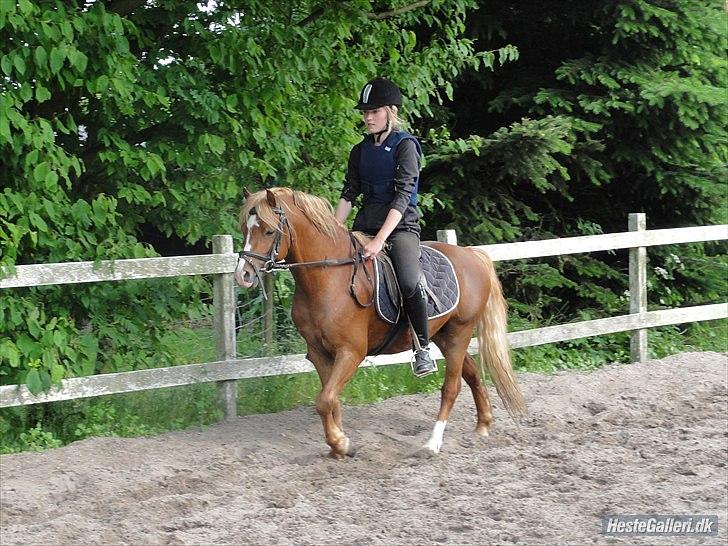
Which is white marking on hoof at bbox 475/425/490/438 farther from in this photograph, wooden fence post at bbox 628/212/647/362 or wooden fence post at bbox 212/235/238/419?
wooden fence post at bbox 628/212/647/362

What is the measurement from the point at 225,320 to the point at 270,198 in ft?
5.42

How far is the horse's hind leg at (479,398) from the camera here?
23.9ft

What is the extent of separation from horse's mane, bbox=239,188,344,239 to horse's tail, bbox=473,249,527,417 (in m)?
1.56

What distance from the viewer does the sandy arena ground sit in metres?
4.86

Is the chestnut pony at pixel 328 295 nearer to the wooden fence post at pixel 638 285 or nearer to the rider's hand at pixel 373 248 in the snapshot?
the rider's hand at pixel 373 248

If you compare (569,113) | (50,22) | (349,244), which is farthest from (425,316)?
(569,113)

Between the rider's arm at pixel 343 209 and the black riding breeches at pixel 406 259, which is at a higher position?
the rider's arm at pixel 343 209

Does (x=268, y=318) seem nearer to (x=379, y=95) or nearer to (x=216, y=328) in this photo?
(x=216, y=328)

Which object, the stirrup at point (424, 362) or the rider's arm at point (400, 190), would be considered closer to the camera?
the rider's arm at point (400, 190)

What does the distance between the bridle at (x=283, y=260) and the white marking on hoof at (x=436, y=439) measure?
1047mm

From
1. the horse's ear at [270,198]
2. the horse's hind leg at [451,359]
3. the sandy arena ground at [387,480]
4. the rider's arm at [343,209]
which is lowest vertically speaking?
the sandy arena ground at [387,480]

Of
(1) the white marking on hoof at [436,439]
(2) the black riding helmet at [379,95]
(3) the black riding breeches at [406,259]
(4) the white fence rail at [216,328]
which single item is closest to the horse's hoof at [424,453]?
(1) the white marking on hoof at [436,439]

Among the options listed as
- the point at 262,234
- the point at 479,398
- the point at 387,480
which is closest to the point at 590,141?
the point at 479,398

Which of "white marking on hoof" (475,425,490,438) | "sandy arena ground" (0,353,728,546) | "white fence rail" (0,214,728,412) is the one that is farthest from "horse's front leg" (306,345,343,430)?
"white marking on hoof" (475,425,490,438)
